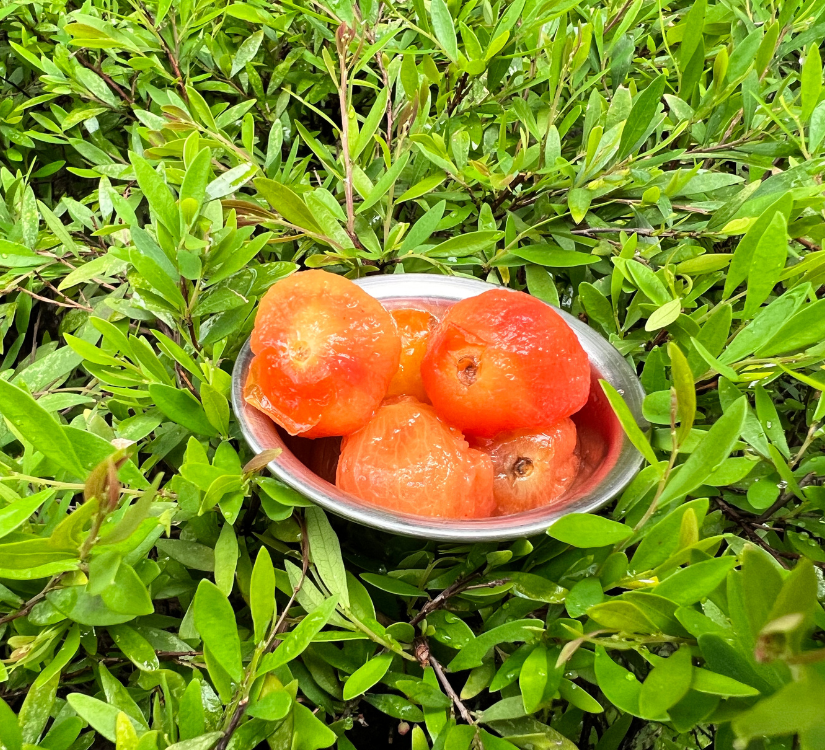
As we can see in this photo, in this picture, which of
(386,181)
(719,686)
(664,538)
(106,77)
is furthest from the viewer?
(106,77)

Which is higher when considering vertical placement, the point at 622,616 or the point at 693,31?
the point at 693,31

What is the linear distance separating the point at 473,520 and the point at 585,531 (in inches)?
4.8

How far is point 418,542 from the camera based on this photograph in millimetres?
602

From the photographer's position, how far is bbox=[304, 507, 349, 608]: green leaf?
0.49 m

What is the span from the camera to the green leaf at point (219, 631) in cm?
39

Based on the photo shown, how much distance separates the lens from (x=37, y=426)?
398 millimetres

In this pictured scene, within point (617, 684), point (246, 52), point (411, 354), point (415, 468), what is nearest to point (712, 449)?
point (617, 684)

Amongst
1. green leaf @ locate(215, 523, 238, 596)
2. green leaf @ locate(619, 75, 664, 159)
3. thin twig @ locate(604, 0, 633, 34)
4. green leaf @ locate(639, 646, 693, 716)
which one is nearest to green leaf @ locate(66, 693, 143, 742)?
green leaf @ locate(215, 523, 238, 596)

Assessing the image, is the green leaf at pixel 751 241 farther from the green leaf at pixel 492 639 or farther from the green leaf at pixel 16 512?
the green leaf at pixel 16 512

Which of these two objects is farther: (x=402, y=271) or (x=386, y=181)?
(x=402, y=271)

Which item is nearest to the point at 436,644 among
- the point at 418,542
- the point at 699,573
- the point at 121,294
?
the point at 418,542

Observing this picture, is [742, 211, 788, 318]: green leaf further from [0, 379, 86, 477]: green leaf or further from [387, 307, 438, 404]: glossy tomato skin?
[0, 379, 86, 477]: green leaf

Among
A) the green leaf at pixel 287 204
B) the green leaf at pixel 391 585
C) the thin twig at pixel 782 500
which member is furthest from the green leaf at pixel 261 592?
the thin twig at pixel 782 500

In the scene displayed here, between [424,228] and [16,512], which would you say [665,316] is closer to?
[424,228]
